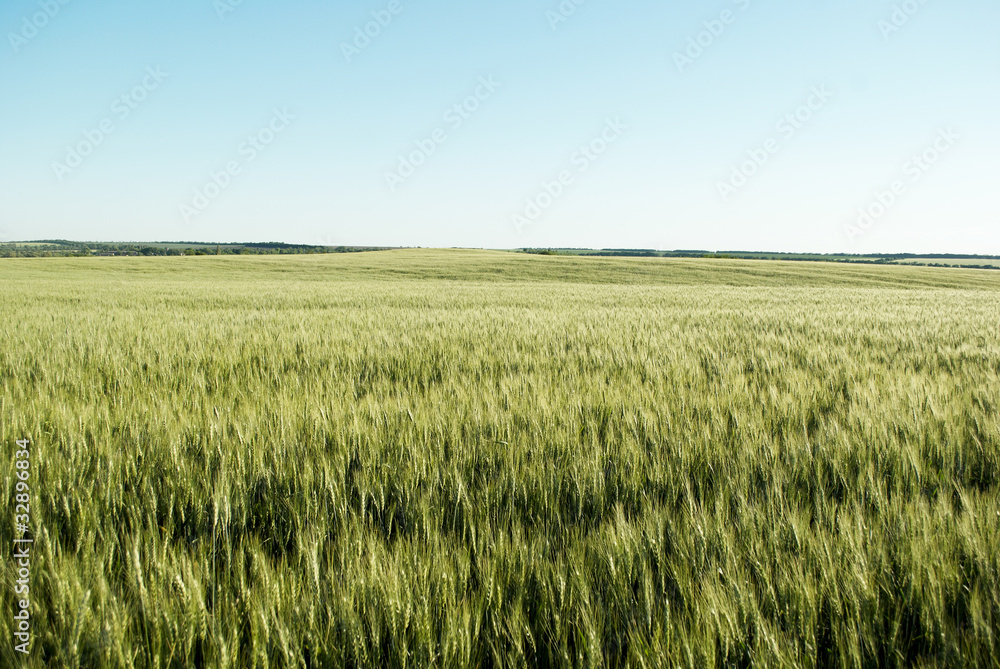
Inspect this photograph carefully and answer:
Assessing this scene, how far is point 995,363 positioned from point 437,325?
16.9ft

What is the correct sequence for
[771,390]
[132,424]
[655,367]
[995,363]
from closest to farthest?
[132,424]
[771,390]
[655,367]
[995,363]

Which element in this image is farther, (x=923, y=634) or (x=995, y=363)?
(x=995, y=363)

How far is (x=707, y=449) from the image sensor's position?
178cm

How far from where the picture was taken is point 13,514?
1.32m

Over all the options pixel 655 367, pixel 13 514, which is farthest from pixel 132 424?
pixel 655 367

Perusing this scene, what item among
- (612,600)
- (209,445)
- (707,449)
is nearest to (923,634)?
(612,600)

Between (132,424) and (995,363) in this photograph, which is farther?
(995,363)

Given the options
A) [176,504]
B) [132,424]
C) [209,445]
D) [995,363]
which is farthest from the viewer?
[995,363]

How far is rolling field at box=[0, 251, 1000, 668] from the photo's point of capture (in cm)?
88

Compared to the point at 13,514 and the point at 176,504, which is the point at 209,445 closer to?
the point at 176,504

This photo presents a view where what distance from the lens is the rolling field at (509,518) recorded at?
88 cm

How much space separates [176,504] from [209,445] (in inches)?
14.8

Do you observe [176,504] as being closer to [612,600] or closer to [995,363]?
[612,600]

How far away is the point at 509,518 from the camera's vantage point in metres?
1.38
